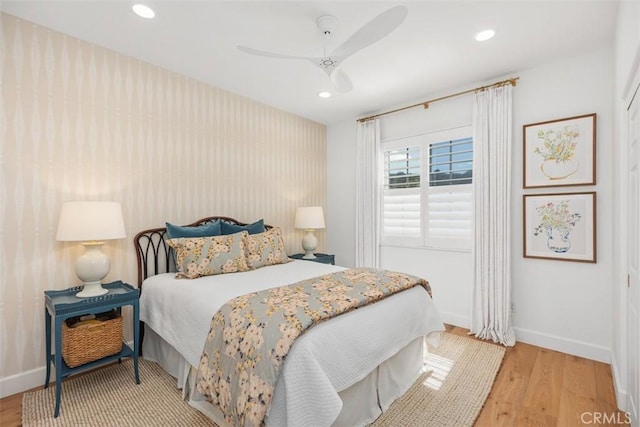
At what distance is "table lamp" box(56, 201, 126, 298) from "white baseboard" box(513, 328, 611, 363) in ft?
12.6

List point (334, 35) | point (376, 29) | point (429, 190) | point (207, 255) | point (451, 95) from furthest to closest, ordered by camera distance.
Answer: point (429, 190) < point (451, 95) < point (207, 255) < point (334, 35) < point (376, 29)

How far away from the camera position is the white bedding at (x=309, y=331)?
1405mm

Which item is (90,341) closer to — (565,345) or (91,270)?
(91,270)

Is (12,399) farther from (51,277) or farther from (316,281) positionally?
(316,281)

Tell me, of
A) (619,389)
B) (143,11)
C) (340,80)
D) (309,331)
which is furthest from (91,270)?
(619,389)

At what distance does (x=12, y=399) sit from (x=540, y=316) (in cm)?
447

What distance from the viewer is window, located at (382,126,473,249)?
351 cm

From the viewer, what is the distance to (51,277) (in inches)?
93.7

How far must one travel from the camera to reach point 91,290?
229cm

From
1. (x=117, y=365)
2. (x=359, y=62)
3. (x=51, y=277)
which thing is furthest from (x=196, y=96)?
Answer: (x=117, y=365)

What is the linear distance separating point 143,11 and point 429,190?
331cm

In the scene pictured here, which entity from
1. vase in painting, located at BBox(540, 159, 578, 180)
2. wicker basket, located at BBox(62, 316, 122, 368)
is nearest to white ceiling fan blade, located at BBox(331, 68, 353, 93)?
vase in painting, located at BBox(540, 159, 578, 180)

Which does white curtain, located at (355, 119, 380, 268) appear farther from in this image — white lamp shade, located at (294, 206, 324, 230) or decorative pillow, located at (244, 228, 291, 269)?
decorative pillow, located at (244, 228, 291, 269)

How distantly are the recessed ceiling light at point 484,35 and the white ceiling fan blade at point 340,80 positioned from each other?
115cm
